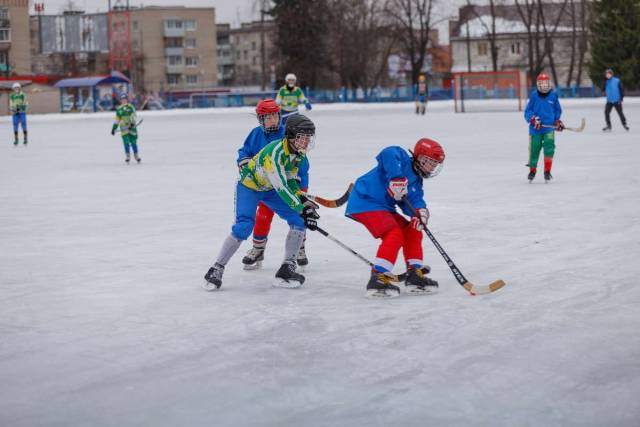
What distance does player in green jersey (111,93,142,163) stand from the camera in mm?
14633

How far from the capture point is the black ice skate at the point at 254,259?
593cm

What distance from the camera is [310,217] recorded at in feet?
16.5

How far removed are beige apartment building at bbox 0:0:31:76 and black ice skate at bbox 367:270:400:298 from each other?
67.3 m

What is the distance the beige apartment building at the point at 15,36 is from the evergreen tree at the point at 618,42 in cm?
4165

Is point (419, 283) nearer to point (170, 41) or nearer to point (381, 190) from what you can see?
point (381, 190)

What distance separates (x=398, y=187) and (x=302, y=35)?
47.6 meters

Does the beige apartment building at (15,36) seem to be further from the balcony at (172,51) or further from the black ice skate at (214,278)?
the black ice skate at (214,278)

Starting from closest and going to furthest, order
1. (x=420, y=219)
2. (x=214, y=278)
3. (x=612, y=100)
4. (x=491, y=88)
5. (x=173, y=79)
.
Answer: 1. (x=420, y=219)
2. (x=214, y=278)
3. (x=612, y=100)
4. (x=491, y=88)
5. (x=173, y=79)

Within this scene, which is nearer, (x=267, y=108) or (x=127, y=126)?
(x=267, y=108)

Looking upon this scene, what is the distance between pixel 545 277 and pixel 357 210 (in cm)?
111

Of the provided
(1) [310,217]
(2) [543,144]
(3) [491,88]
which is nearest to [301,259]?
(1) [310,217]

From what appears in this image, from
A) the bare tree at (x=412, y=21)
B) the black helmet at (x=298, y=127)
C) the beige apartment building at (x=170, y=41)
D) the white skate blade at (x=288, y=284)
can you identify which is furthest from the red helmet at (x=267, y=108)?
the beige apartment building at (x=170, y=41)

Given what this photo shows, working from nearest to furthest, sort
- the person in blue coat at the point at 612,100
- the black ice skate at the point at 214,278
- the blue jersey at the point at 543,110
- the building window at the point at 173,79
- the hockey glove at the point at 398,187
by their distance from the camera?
the hockey glove at the point at 398,187 → the black ice skate at the point at 214,278 → the blue jersey at the point at 543,110 → the person in blue coat at the point at 612,100 → the building window at the point at 173,79

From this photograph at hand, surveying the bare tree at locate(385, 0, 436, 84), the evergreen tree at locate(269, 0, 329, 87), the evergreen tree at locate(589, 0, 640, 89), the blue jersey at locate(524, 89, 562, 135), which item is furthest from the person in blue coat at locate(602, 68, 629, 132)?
the bare tree at locate(385, 0, 436, 84)
